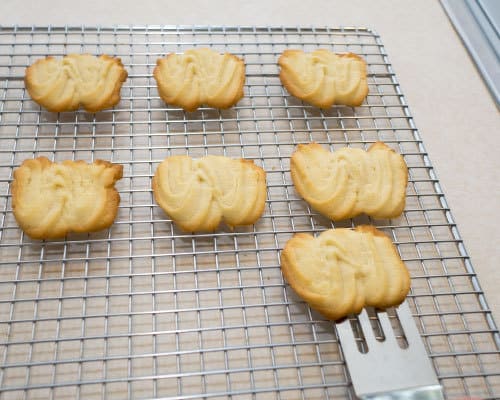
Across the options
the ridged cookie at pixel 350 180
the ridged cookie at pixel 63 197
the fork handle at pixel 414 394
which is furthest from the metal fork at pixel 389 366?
the ridged cookie at pixel 63 197

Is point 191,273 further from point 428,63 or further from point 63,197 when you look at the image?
point 428,63

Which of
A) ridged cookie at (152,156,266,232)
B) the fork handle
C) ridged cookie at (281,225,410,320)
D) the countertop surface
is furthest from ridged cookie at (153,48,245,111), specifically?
the fork handle

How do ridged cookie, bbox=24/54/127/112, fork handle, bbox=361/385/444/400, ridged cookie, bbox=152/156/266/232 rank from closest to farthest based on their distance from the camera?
fork handle, bbox=361/385/444/400
ridged cookie, bbox=152/156/266/232
ridged cookie, bbox=24/54/127/112

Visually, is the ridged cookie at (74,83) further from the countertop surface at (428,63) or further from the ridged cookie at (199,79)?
the countertop surface at (428,63)

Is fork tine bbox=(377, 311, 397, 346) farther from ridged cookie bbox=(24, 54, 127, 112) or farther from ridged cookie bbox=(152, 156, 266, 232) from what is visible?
ridged cookie bbox=(24, 54, 127, 112)

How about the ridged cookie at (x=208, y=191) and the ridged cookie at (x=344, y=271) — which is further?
the ridged cookie at (x=208, y=191)

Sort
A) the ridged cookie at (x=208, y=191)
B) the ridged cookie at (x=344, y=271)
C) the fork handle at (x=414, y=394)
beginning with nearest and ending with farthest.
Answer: the fork handle at (x=414, y=394)
the ridged cookie at (x=344, y=271)
the ridged cookie at (x=208, y=191)
